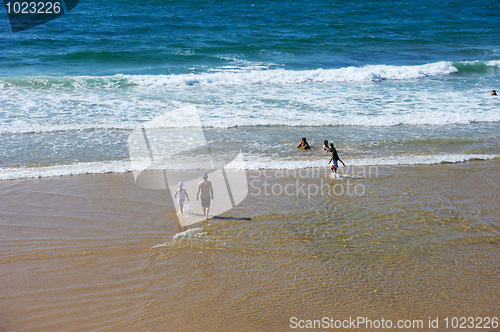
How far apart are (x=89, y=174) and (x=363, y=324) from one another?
8.12 metres

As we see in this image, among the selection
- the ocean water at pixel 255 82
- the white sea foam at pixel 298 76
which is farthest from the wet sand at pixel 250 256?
the white sea foam at pixel 298 76

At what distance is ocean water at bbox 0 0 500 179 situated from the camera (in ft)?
44.3

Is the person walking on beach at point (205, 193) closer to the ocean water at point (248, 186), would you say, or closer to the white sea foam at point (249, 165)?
the ocean water at point (248, 186)

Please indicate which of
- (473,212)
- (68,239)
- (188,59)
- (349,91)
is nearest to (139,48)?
(188,59)

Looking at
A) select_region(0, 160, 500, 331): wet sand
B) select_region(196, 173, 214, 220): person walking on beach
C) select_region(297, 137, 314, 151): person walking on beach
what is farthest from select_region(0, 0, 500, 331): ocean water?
select_region(297, 137, 314, 151): person walking on beach

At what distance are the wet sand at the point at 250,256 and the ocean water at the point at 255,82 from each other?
2079mm

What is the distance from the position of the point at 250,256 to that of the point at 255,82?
1524 cm

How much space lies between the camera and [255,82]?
2166 centimetres

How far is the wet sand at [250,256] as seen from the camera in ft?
20.7

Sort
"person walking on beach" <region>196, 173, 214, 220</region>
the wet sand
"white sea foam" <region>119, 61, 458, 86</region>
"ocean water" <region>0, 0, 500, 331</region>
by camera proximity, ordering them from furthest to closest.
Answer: "white sea foam" <region>119, 61, 458, 86</region>, "person walking on beach" <region>196, 173, 214, 220</region>, "ocean water" <region>0, 0, 500, 331</region>, the wet sand

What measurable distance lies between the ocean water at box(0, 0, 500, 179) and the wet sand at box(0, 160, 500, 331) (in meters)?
2.08

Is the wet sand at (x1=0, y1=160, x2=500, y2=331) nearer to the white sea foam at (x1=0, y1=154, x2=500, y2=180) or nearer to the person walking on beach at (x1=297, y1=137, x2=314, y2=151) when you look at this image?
the white sea foam at (x1=0, y1=154, x2=500, y2=180)

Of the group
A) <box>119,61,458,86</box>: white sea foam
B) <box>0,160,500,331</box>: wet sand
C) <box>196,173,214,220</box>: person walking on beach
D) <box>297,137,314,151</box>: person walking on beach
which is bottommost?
<box>0,160,500,331</box>: wet sand

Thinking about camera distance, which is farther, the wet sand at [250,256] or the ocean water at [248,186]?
the ocean water at [248,186]
